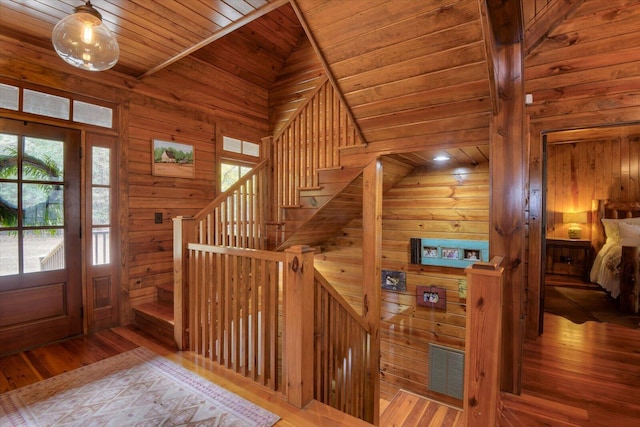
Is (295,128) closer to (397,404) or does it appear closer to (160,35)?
(160,35)

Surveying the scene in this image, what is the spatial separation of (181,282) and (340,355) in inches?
57.6

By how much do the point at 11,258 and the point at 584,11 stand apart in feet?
16.2

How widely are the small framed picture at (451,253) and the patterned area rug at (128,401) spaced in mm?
2740

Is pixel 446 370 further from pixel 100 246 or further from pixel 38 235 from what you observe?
pixel 38 235

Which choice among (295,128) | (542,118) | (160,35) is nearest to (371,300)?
(295,128)

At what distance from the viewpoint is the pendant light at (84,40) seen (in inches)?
69.0

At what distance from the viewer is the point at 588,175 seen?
5.09 metres

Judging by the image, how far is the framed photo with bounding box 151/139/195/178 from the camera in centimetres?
342

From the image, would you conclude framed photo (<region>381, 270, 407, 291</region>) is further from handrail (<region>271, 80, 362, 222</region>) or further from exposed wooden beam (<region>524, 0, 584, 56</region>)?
exposed wooden beam (<region>524, 0, 584, 56</region>)

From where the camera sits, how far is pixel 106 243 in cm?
306

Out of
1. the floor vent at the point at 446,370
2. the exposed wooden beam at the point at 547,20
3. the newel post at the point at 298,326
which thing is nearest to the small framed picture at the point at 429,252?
the floor vent at the point at 446,370

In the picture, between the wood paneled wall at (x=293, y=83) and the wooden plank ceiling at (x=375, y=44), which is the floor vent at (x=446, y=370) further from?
the wood paneled wall at (x=293, y=83)

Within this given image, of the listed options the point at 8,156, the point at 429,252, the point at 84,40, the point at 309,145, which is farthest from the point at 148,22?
the point at 429,252

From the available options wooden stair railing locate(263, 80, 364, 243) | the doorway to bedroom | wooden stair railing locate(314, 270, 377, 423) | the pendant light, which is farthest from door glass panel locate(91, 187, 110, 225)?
the doorway to bedroom
